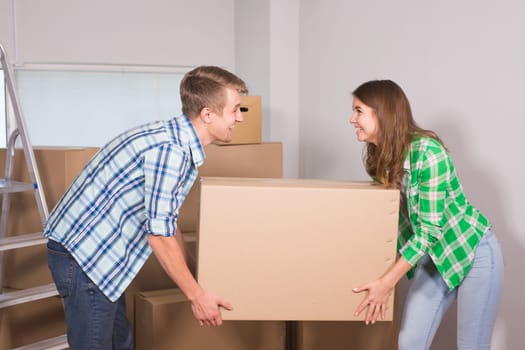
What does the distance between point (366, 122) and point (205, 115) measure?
A: 467 millimetres

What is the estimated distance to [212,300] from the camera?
1640 mm

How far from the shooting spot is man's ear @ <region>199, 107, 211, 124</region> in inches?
63.8

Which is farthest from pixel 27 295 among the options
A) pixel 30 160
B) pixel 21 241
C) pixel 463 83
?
pixel 463 83

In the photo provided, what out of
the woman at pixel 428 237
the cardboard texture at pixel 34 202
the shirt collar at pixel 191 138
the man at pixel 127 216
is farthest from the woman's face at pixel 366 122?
the cardboard texture at pixel 34 202

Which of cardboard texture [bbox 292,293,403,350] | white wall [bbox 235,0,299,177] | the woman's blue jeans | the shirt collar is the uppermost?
white wall [bbox 235,0,299,177]

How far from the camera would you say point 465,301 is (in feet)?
5.85

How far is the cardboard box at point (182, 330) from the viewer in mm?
2408

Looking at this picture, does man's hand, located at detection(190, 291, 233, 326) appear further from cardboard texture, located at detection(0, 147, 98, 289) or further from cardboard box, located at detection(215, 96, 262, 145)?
cardboard box, located at detection(215, 96, 262, 145)

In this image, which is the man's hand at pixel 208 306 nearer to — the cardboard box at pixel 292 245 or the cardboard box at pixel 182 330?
the cardboard box at pixel 292 245

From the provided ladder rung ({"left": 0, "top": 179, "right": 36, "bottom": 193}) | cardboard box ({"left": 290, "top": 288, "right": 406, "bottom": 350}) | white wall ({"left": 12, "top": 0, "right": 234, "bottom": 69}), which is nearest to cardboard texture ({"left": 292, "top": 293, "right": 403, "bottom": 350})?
cardboard box ({"left": 290, "top": 288, "right": 406, "bottom": 350})

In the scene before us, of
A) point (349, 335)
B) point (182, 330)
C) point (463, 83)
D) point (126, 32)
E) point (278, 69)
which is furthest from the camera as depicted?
point (126, 32)

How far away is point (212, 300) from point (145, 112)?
2369mm

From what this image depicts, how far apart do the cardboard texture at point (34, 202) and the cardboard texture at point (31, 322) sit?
10 cm

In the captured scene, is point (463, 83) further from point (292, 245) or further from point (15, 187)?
point (15, 187)
